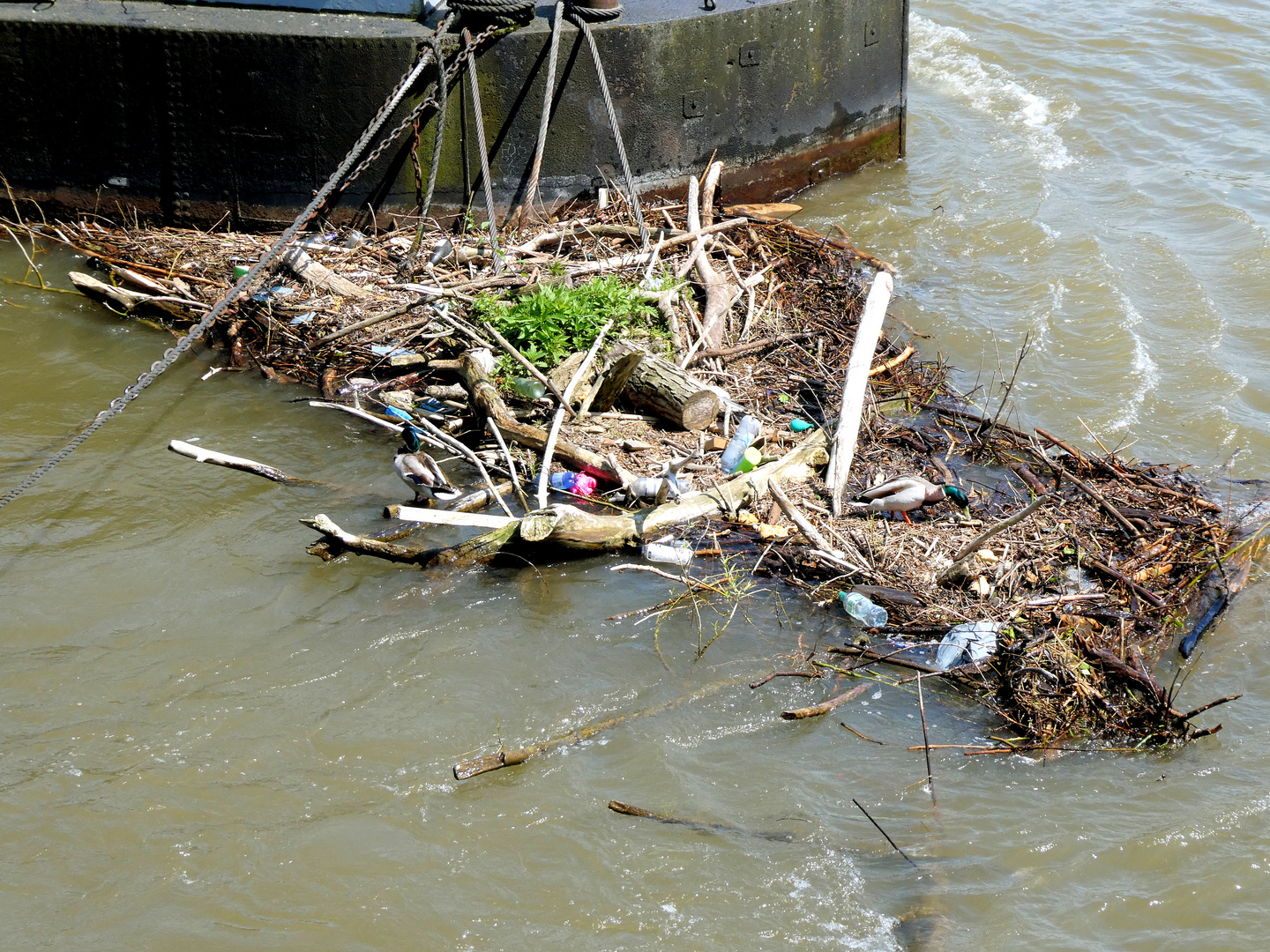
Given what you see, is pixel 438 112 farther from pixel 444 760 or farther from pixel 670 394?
pixel 444 760

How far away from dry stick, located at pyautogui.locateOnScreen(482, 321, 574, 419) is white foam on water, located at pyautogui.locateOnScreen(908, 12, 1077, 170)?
22.3 feet

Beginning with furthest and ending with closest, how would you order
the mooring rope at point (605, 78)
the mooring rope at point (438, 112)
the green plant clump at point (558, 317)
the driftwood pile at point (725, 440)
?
the mooring rope at point (605, 78)
the mooring rope at point (438, 112)
the green plant clump at point (558, 317)
the driftwood pile at point (725, 440)

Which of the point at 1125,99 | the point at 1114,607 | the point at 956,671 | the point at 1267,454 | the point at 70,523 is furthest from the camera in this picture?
the point at 1125,99

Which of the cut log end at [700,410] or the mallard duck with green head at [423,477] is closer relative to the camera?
the mallard duck with green head at [423,477]

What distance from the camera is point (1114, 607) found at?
4418mm

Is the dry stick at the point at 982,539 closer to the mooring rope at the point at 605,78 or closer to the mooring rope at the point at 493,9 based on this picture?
the mooring rope at the point at 605,78

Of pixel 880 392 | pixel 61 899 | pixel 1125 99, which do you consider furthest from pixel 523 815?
pixel 1125 99

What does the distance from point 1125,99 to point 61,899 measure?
40.4ft

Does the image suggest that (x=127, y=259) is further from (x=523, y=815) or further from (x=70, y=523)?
(x=523, y=815)

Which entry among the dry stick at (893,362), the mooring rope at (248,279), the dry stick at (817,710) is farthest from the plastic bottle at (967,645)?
the mooring rope at (248,279)

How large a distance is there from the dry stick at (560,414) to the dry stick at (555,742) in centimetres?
124

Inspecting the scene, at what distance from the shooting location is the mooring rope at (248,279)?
491 cm

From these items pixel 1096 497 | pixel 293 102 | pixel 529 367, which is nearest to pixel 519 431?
pixel 529 367

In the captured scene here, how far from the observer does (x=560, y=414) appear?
525 cm
